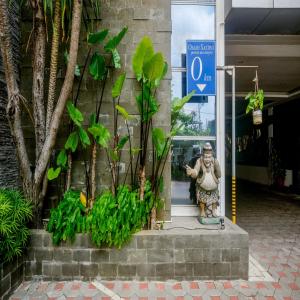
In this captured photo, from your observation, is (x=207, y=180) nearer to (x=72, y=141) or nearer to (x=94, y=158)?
(x=94, y=158)

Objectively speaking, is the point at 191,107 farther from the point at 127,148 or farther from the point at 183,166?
the point at 127,148

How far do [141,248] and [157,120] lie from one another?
2.00 m

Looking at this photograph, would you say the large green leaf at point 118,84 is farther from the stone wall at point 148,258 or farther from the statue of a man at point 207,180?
the stone wall at point 148,258

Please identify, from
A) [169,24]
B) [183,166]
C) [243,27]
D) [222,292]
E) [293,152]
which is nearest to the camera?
[222,292]

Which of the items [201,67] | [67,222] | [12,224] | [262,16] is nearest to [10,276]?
[12,224]

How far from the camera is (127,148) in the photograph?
4633 millimetres

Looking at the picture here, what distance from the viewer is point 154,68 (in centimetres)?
372

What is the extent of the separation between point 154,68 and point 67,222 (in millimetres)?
2312

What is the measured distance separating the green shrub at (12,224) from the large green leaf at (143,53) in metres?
2.32

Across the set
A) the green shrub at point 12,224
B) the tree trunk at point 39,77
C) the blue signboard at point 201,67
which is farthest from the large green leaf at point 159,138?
the green shrub at point 12,224

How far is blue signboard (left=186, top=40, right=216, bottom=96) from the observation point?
16.2ft

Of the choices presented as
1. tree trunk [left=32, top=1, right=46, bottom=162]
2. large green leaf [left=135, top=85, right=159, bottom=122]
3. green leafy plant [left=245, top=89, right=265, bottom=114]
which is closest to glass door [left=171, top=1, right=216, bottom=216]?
green leafy plant [left=245, top=89, right=265, bottom=114]

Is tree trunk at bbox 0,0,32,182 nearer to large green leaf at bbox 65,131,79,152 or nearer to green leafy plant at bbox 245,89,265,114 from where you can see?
large green leaf at bbox 65,131,79,152

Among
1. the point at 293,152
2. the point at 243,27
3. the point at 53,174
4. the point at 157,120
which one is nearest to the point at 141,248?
the point at 53,174
